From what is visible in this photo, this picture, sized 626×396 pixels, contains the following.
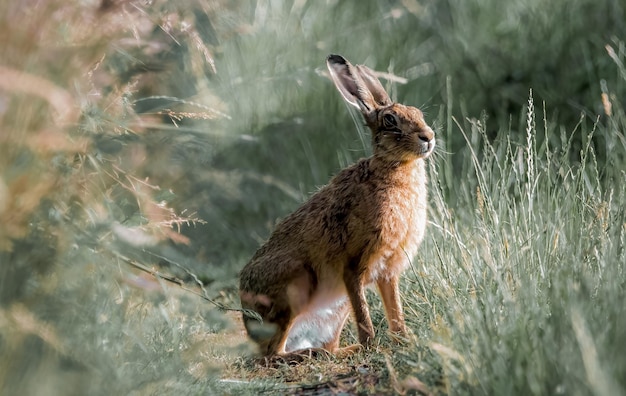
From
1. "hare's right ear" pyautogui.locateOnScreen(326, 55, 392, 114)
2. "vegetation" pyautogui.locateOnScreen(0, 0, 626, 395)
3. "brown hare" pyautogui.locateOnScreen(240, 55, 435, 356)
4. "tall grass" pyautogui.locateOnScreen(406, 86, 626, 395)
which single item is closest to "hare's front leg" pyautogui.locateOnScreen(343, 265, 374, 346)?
"brown hare" pyautogui.locateOnScreen(240, 55, 435, 356)

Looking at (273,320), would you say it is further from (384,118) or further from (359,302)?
(384,118)

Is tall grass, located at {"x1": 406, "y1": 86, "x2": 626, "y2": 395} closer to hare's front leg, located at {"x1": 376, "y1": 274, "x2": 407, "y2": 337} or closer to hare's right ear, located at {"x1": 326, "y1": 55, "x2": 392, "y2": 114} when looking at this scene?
hare's front leg, located at {"x1": 376, "y1": 274, "x2": 407, "y2": 337}

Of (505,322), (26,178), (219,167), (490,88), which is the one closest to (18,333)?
(26,178)

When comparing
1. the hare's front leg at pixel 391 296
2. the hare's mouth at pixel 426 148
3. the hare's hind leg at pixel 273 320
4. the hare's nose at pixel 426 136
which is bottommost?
the hare's hind leg at pixel 273 320

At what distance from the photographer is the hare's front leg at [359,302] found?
15.6 ft

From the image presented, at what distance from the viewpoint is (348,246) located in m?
4.82

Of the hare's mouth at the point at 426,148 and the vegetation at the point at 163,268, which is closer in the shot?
the vegetation at the point at 163,268

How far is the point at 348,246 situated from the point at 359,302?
0.90ft

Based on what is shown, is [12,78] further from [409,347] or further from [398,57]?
[398,57]

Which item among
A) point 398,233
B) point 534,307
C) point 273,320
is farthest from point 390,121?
point 534,307

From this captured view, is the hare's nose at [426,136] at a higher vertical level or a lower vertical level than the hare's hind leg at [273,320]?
higher

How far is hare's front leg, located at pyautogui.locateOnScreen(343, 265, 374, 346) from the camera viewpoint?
4.76 metres

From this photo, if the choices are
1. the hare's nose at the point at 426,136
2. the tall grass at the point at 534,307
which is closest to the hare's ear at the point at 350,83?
the hare's nose at the point at 426,136

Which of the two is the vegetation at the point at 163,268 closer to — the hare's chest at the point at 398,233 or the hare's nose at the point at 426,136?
the hare's chest at the point at 398,233
